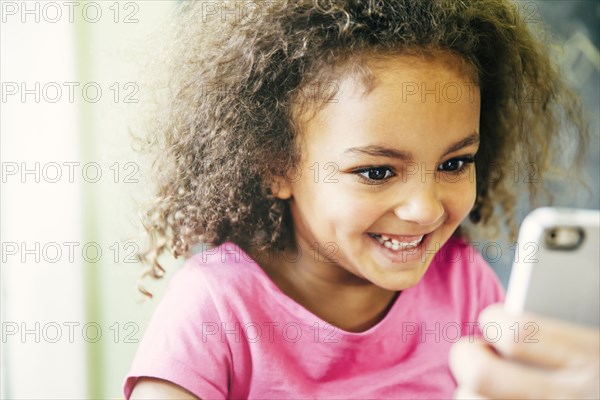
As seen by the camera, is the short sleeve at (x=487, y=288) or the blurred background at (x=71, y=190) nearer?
the blurred background at (x=71, y=190)

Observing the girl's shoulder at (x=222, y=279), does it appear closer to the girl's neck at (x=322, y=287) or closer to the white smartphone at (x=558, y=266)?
the girl's neck at (x=322, y=287)

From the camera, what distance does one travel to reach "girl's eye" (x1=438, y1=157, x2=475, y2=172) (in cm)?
76

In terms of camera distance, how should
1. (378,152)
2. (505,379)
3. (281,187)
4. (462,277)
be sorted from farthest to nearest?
(462,277), (281,187), (378,152), (505,379)

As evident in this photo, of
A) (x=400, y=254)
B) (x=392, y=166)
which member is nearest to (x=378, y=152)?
(x=392, y=166)

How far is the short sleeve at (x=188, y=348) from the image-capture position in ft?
2.41

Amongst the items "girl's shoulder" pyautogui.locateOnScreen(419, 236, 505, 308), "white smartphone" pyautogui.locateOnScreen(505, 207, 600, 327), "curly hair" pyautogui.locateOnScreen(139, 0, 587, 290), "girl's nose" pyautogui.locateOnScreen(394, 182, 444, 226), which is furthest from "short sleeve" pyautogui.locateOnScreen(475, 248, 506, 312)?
"white smartphone" pyautogui.locateOnScreen(505, 207, 600, 327)

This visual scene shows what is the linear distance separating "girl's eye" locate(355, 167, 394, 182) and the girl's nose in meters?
0.03

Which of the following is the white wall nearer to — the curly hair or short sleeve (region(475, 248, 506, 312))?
the curly hair

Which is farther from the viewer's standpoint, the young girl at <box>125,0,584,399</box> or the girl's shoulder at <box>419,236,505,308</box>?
the girl's shoulder at <box>419,236,505,308</box>

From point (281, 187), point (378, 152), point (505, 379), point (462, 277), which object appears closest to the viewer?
point (505, 379)

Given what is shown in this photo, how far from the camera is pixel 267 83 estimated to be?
762 millimetres

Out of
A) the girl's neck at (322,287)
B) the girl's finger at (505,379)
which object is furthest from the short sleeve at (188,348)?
the girl's finger at (505,379)

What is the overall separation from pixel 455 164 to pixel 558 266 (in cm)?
28

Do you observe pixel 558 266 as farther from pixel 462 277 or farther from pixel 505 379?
pixel 462 277
